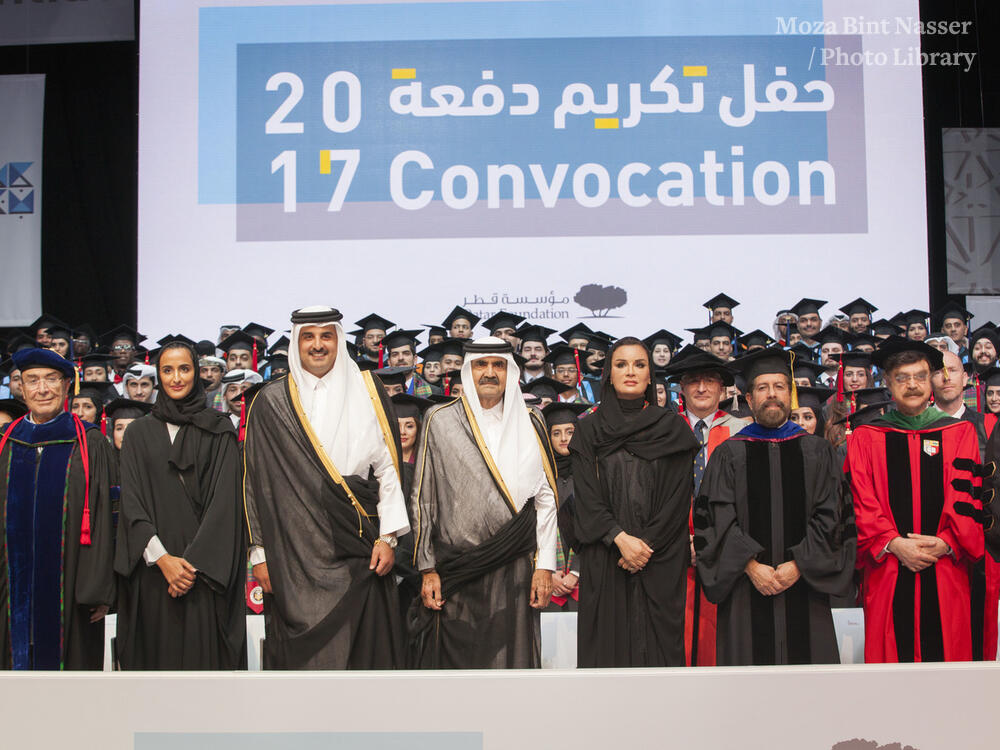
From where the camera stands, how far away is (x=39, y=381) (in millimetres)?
3602

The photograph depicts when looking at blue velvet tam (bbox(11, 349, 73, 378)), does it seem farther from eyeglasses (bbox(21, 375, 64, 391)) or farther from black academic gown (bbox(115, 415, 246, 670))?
black academic gown (bbox(115, 415, 246, 670))

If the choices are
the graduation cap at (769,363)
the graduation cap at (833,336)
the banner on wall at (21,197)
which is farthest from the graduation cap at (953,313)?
the banner on wall at (21,197)

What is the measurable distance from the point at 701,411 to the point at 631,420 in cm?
85

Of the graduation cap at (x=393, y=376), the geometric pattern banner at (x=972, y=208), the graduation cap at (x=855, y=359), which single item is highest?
the geometric pattern banner at (x=972, y=208)

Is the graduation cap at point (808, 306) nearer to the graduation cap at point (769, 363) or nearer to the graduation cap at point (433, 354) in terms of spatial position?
the graduation cap at point (433, 354)

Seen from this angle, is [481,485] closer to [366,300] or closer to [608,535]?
[608,535]

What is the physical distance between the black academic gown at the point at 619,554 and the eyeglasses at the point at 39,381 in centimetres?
202

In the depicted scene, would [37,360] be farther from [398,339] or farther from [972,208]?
[972,208]

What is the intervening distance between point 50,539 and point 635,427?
2247mm

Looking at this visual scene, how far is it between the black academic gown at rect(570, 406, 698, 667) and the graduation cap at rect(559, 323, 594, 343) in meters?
3.55

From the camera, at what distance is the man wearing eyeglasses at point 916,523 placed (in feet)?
11.3

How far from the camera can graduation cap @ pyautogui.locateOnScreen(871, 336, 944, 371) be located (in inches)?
139

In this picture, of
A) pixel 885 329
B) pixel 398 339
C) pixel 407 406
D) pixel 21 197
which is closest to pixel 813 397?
pixel 885 329

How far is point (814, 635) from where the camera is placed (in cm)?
342
